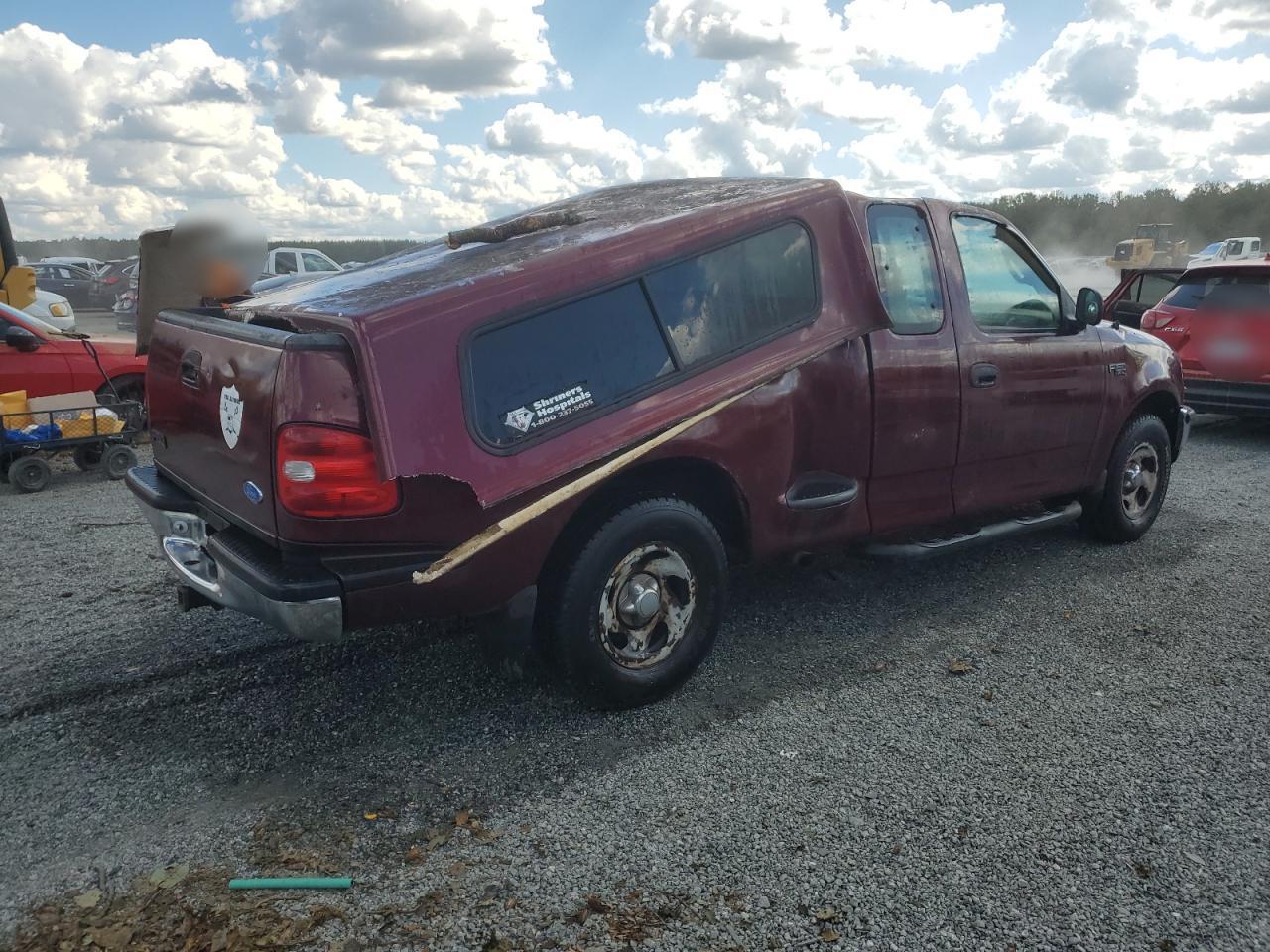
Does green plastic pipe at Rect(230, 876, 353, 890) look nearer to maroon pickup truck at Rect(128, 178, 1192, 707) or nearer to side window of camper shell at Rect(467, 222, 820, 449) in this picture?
maroon pickup truck at Rect(128, 178, 1192, 707)

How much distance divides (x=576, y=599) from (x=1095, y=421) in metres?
3.43

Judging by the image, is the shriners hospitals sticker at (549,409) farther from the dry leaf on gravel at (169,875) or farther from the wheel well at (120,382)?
the wheel well at (120,382)

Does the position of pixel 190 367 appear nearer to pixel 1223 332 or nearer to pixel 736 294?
pixel 736 294

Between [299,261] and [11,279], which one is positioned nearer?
[11,279]

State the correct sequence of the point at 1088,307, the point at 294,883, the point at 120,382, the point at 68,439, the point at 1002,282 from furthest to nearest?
1. the point at 120,382
2. the point at 68,439
3. the point at 1088,307
4. the point at 1002,282
5. the point at 294,883

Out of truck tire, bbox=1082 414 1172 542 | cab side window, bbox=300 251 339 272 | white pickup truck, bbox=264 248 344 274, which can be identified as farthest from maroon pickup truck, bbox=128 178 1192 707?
cab side window, bbox=300 251 339 272

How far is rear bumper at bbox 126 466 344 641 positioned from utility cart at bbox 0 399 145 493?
14.4ft

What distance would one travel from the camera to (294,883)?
8.98ft

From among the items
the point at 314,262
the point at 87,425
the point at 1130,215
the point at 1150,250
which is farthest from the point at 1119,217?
the point at 87,425

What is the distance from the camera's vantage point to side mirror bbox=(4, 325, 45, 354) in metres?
7.91

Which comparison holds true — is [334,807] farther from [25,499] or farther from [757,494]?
[25,499]

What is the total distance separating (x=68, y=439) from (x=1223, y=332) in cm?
1003

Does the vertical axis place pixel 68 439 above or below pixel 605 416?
below

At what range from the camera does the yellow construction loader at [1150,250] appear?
36.3m
